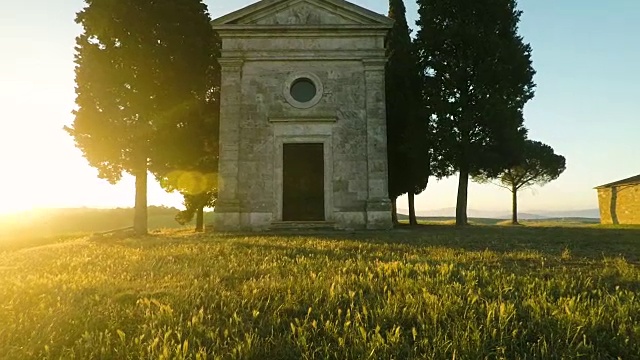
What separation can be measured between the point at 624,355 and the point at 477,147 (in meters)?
20.1

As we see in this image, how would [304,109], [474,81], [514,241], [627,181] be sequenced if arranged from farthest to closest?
[627,181] → [474,81] → [304,109] → [514,241]

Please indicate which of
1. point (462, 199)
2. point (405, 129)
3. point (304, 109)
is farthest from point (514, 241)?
point (405, 129)

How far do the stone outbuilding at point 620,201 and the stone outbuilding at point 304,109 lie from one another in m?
27.7

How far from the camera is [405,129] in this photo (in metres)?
22.9

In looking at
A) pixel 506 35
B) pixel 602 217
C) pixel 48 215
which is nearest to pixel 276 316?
pixel 506 35

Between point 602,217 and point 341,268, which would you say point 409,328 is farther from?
point 602,217

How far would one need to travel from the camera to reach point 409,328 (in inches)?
127

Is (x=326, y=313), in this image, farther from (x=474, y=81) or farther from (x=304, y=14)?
(x=474, y=81)

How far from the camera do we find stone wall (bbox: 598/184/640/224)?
33.7 metres

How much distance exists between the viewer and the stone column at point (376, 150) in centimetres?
1720

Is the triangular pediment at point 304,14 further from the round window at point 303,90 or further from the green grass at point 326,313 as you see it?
the green grass at point 326,313

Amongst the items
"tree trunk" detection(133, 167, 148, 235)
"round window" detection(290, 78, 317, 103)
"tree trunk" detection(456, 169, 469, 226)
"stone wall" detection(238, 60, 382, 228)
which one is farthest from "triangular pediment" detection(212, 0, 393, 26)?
"tree trunk" detection(456, 169, 469, 226)

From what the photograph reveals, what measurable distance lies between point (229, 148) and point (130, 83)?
5.90 metres

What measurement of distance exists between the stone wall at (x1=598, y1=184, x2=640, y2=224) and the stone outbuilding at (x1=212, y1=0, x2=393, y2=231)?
1089 inches
